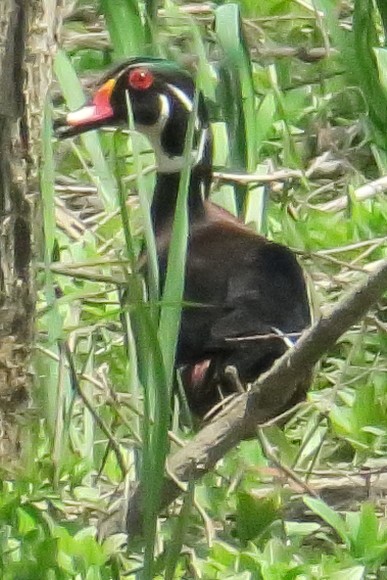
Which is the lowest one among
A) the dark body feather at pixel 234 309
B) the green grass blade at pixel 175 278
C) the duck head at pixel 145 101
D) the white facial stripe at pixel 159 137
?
the dark body feather at pixel 234 309

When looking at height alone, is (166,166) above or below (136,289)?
below

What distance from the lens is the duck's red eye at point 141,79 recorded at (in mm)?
2484

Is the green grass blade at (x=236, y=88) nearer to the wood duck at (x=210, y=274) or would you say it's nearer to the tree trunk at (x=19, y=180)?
the wood duck at (x=210, y=274)

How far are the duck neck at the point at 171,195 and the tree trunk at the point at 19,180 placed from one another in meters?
0.87

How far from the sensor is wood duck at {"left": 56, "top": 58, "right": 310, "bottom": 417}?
7.48 feet

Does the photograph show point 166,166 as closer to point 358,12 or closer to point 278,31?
point 278,31

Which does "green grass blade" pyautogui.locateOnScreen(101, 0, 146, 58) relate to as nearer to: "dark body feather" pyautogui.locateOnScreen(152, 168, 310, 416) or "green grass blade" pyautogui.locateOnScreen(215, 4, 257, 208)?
"green grass blade" pyautogui.locateOnScreen(215, 4, 257, 208)

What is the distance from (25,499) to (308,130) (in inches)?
70.5

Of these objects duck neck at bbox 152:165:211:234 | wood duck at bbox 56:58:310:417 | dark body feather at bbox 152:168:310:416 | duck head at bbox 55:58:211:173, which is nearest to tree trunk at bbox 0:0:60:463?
wood duck at bbox 56:58:310:417

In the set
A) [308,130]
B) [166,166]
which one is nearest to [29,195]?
[166,166]

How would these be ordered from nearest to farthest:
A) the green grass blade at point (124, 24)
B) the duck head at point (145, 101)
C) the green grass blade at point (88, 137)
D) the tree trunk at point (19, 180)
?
the tree trunk at point (19, 180) < the green grass blade at point (124, 24) < the green grass blade at point (88, 137) < the duck head at point (145, 101)

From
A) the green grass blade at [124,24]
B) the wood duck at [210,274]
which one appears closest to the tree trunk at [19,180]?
the green grass blade at [124,24]

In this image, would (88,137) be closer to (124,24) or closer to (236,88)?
(236,88)

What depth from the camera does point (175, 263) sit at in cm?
124
